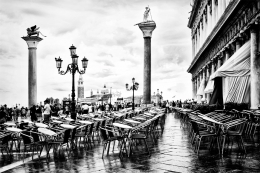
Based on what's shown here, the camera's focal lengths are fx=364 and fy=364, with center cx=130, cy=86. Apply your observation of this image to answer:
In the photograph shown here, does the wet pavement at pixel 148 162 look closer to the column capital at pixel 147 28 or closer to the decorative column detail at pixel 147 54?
the decorative column detail at pixel 147 54

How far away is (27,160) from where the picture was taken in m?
8.21

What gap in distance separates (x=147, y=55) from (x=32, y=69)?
13883 mm

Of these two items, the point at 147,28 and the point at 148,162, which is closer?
the point at 148,162

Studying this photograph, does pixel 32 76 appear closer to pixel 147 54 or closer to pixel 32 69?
pixel 32 69

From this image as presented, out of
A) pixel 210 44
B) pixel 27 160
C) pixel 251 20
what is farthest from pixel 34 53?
pixel 27 160

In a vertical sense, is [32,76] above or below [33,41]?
below

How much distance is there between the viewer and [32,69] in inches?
1718

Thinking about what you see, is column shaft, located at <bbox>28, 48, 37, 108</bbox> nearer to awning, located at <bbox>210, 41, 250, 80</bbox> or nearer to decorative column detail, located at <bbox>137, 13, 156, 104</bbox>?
decorative column detail, located at <bbox>137, 13, 156, 104</bbox>

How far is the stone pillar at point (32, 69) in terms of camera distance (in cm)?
4381

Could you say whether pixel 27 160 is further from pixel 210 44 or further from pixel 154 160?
pixel 210 44

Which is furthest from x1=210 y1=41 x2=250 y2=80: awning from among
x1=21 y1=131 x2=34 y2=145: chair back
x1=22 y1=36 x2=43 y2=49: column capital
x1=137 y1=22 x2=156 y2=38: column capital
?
x1=22 y1=36 x2=43 y2=49: column capital

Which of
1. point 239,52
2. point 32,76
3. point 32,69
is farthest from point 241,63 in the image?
point 32,76

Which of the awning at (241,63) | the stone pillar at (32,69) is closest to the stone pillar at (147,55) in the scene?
the stone pillar at (32,69)

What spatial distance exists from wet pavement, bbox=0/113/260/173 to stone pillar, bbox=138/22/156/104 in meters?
33.0
